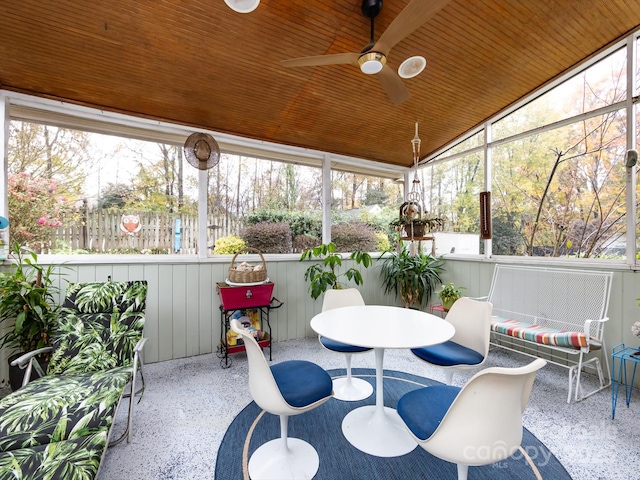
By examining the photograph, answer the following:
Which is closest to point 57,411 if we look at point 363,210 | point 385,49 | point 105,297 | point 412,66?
point 105,297

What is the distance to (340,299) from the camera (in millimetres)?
2951

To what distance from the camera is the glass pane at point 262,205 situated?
3740mm

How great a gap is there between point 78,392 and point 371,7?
11.0ft

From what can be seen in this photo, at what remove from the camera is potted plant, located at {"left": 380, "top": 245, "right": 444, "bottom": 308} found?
14.3 ft

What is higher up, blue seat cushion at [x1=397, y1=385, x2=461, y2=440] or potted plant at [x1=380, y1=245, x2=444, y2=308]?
potted plant at [x1=380, y1=245, x2=444, y2=308]

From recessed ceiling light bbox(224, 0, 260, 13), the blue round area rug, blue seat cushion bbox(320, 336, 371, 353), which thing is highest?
recessed ceiling light bbox(224, 0, 260, 13)

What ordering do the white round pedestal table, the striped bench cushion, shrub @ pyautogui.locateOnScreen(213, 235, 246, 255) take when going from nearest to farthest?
the white round pedestal table
the striped bench cushion
shrub @ pyautogui.locateOnScreen(213, 235, 246, 255)

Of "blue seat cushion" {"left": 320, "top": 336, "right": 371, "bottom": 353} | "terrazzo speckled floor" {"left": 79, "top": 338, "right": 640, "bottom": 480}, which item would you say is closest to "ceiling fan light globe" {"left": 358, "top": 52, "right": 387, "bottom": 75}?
"blue seat cushion" {"left": 320, "top": 336, "right": 371, "bottom": 353}

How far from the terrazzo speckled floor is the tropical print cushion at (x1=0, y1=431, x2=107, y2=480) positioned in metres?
0.51

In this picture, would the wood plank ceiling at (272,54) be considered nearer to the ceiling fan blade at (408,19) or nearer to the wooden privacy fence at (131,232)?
the ceiling fan blade at (408,19)

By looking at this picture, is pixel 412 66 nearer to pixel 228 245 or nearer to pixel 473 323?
pixel 473 323

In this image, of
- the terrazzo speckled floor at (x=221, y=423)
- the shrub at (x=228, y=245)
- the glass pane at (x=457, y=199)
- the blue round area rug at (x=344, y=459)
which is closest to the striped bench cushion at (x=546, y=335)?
the terrazzo speckled floor at (x=221, y=423)

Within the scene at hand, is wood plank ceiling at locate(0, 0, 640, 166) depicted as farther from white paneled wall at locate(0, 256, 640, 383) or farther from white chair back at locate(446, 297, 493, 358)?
white chair back at locate(446, 297, 493, 358)

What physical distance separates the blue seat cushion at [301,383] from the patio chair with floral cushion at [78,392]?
92 cm
